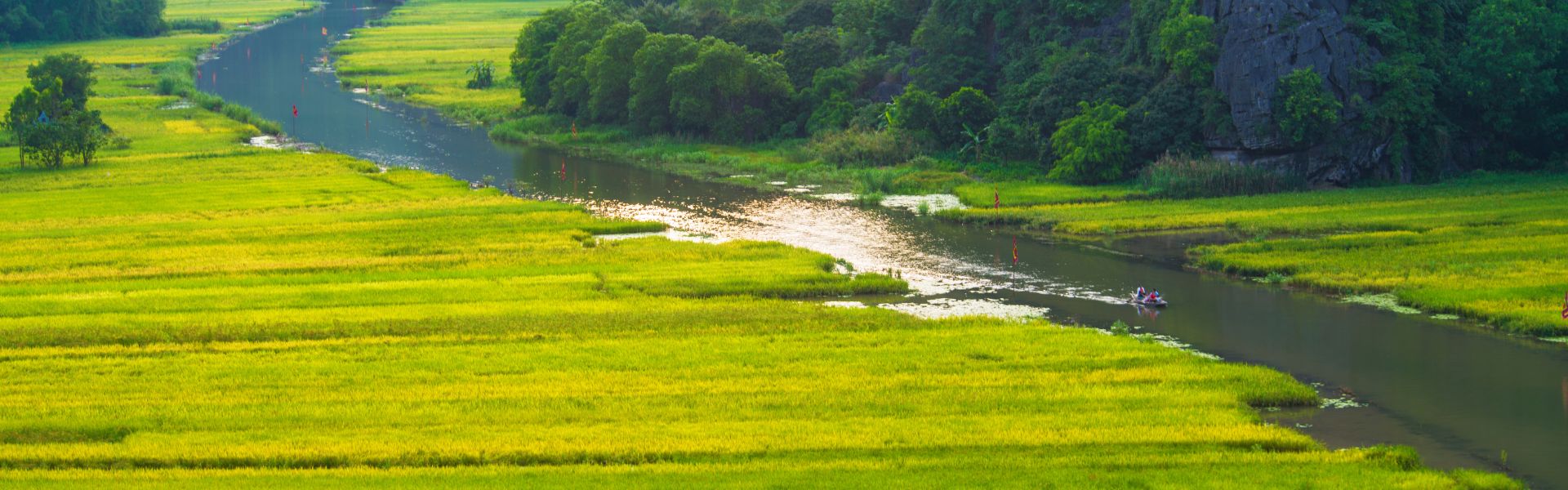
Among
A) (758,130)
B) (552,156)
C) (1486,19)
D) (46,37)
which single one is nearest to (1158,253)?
(1486,19)

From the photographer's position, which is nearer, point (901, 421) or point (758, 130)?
point (901, 421)

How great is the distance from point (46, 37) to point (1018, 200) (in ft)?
371

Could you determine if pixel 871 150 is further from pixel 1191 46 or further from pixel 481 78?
pixel 481 78

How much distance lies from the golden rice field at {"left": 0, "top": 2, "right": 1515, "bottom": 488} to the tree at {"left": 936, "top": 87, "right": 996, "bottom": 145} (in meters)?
20.9

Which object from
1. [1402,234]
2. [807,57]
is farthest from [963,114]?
[1402,234]

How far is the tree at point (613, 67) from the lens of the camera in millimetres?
76750

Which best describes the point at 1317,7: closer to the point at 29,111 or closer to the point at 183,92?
the point at 29,111

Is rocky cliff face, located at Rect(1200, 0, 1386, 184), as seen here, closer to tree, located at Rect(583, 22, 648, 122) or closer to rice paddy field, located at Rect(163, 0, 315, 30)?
tree, located at Rect(583, 22, 648, 122)

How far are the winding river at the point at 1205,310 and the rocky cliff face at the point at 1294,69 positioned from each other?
10.7m

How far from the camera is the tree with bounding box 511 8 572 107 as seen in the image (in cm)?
8694

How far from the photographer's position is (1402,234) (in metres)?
43.2

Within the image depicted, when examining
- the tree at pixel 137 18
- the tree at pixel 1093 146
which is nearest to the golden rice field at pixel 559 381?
the tree at pixel 1093 146

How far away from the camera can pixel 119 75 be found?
10944 cm

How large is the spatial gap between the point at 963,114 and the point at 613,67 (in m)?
21.8
